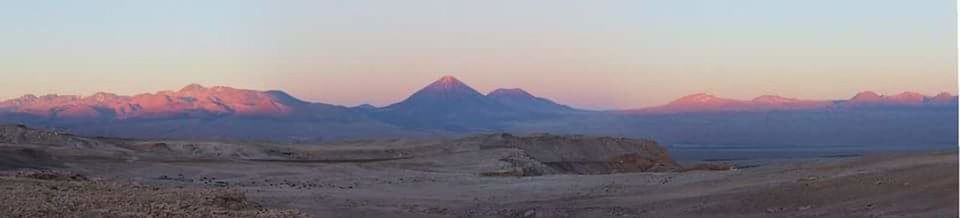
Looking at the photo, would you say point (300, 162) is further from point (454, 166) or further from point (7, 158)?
point (7, 158)

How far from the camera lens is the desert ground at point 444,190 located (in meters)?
18.7

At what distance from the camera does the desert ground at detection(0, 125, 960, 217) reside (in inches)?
738

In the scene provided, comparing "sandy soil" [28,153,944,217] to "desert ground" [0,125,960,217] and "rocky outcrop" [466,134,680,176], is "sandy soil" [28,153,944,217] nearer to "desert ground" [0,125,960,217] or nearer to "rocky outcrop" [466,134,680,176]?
"desert ground" [0,125,960,217]

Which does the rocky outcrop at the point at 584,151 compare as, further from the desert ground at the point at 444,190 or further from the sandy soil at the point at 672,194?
the sandy soil at the point at 672,194

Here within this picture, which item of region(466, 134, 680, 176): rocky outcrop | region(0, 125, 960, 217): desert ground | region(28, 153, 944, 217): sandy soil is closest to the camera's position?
region(0, 125, 960, 217): desert ground

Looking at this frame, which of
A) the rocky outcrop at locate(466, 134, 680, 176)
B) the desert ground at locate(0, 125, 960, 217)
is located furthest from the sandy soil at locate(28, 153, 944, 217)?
the rocky outcrop at locate(466, 134, 680, 176)

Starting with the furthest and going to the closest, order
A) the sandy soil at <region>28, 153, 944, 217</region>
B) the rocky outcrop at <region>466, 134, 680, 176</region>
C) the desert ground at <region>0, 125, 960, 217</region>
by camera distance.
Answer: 1. the rocky outcrop at <region>466, 134, 680, 176</region>
2. the sandy soil at <region>28, 153, 944, 217</region>
3. the desert ground at <region>0, 125, 960, 217</region>

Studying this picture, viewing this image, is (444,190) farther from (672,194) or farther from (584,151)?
(584,151)

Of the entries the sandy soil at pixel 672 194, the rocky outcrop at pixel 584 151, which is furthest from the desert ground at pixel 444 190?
the rocky outcrop at pixel 584 151

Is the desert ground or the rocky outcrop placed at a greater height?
the rocky outcrop

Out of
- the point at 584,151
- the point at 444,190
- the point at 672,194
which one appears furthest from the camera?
the point at 584,151

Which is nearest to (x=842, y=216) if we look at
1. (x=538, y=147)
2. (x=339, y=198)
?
(x=339, y=198)

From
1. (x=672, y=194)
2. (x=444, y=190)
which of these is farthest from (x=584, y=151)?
(x=672, y=194)

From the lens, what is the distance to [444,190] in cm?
2920
